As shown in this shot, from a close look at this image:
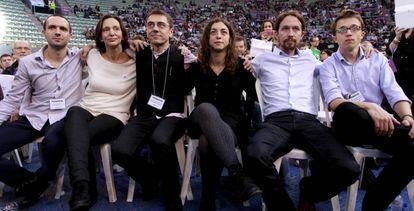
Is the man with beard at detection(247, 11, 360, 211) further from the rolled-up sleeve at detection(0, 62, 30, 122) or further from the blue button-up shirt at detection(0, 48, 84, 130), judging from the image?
the rolled-up sleeve at detection(0, 62, 30, 122)

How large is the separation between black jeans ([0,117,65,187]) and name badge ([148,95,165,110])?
606mm

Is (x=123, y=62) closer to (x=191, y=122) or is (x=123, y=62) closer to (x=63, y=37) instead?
(x=63, y=37)

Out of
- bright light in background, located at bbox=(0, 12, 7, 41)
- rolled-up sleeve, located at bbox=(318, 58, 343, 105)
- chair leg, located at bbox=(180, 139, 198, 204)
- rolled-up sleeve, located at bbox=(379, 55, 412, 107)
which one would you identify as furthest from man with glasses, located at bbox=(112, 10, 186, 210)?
bright light in background, located at bbox=(0, 12, 7, 41)

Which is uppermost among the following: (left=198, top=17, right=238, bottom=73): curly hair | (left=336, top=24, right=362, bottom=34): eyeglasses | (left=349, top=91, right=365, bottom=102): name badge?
(left=336, top=24, right=362, bottom=34): eyeglasses

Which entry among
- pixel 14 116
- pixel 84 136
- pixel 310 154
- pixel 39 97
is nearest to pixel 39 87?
pixel 39 97

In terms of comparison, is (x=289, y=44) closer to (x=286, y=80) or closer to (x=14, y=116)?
(x=286, y=80)

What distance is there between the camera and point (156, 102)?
7.88 ft

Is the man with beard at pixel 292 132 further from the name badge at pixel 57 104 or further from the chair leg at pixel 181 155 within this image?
the name badge at pixel 57 104

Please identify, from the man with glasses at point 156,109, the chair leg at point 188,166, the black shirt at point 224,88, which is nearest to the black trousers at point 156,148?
the man with glasses at point 156,109

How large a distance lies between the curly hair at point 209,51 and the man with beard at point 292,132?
0.66ft

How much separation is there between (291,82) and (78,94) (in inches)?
60.4

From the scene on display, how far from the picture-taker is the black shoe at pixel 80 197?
1.80m

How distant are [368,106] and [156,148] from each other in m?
1.22

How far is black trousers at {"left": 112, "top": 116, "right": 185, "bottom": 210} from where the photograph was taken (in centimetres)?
207
